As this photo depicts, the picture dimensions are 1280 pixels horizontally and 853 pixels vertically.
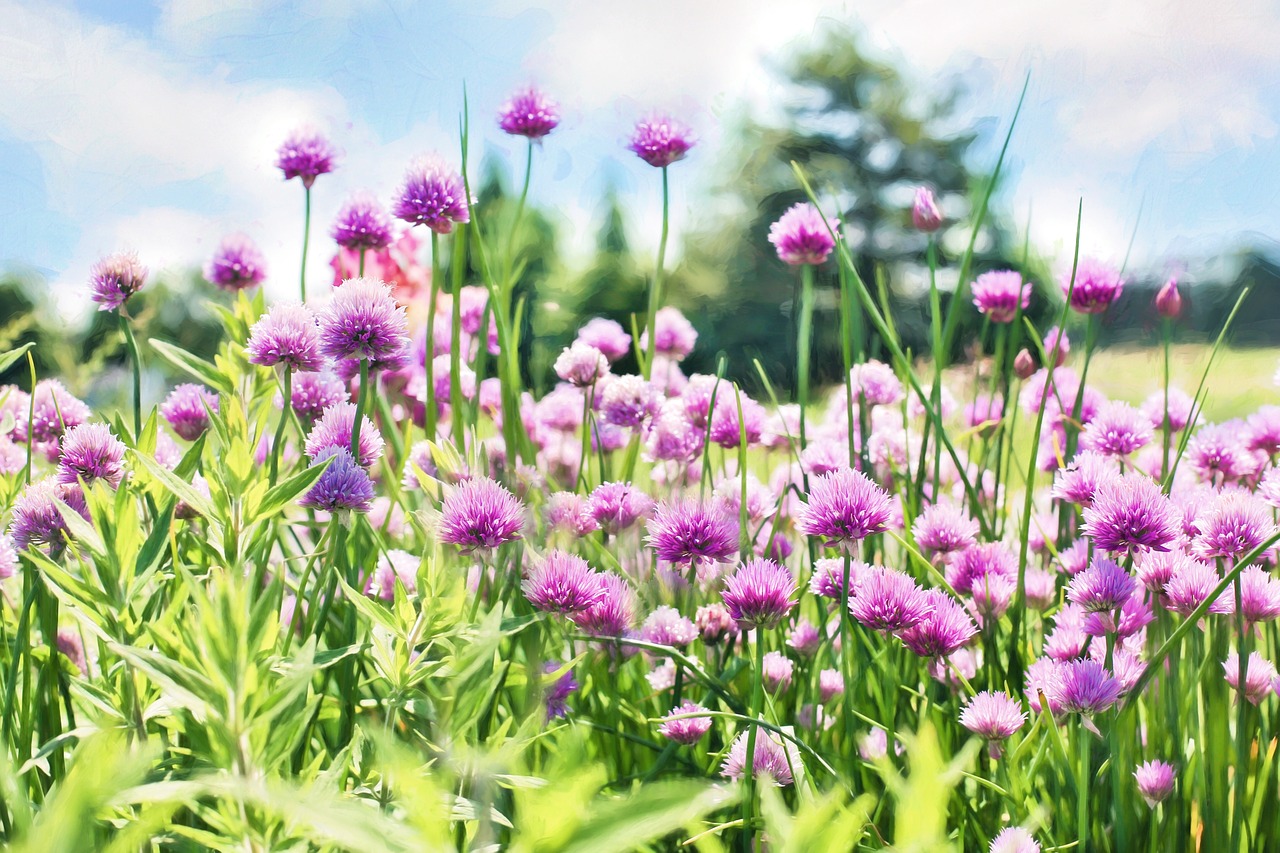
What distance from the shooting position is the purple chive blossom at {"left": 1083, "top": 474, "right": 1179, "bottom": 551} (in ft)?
3.73

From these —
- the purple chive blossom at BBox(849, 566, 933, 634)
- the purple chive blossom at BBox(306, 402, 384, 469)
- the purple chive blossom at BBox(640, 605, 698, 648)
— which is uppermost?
the purple chive blossom at BBox(306, 402, 384, 469)

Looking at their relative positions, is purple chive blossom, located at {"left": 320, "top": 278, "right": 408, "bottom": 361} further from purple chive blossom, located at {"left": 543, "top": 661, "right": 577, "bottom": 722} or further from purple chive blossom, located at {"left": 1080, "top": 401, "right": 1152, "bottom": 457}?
purple chive blossom, located at {"left": 1080, "top": 401, "right": 1152, "bottom": 457}

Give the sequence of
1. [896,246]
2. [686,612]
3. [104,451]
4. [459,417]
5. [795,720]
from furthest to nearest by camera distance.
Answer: [896,246], [686,612], [459,417], [795,720], [104,451]

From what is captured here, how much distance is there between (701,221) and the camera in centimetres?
1819

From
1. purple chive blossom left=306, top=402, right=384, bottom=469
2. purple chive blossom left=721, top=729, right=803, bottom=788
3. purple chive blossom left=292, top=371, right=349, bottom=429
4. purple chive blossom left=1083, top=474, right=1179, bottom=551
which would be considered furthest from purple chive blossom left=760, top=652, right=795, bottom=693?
purple chive blossom left=292, top=371, right=349, bottom=429

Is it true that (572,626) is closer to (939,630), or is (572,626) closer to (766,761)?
(766,761)

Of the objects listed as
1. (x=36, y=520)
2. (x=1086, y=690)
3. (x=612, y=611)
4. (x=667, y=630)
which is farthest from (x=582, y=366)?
(x=1086, y=690)

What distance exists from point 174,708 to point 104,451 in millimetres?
658

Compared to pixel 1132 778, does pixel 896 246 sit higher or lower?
higher

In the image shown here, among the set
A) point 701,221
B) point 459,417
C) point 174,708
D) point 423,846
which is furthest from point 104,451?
point 701,221

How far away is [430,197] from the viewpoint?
61.8 inches

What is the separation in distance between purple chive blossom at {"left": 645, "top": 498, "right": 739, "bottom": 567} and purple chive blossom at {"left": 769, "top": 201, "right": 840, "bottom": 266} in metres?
0.83

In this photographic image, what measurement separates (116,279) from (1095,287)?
166cm

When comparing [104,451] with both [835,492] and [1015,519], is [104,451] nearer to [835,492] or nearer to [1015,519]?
[835,492]
